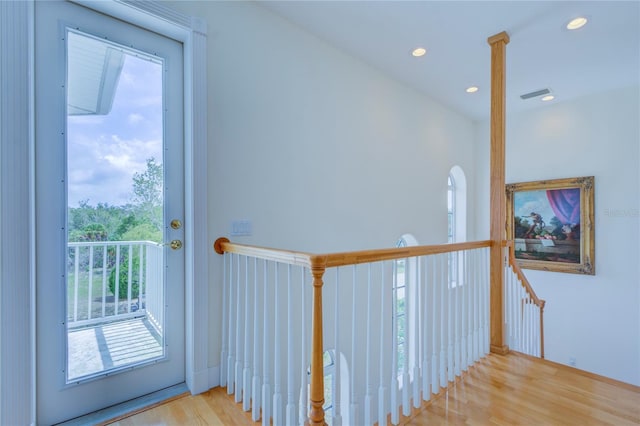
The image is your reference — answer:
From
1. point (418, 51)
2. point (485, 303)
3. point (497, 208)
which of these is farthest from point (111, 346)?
point (418, 51)

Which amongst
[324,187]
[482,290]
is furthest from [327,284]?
[482,290]

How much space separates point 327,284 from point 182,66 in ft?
6.79

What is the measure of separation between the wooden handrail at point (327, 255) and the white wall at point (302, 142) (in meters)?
0.26

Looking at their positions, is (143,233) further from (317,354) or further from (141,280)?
(317,354)

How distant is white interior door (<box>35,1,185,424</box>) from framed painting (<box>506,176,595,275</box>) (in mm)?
4870

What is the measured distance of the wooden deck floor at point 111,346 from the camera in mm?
1731

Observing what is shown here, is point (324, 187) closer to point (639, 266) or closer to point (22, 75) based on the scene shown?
point (22, 75)

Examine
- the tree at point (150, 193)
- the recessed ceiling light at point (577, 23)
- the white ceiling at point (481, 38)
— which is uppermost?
the white ceiling at point (481, 38)

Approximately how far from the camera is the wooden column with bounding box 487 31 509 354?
255cm

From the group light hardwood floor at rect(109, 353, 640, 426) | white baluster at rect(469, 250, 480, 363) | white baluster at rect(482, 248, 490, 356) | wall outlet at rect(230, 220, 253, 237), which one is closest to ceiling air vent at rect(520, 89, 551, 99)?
white baluster at rect(482, 248, 490, 356)

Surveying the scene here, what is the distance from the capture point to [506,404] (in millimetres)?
1897

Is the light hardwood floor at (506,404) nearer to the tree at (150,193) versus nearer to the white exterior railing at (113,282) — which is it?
the white exterior railing at (113,282)

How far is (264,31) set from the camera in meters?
2.44

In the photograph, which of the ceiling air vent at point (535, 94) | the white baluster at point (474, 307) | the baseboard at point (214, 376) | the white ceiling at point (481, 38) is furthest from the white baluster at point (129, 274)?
the ceiling air vent at point (535, 94)
